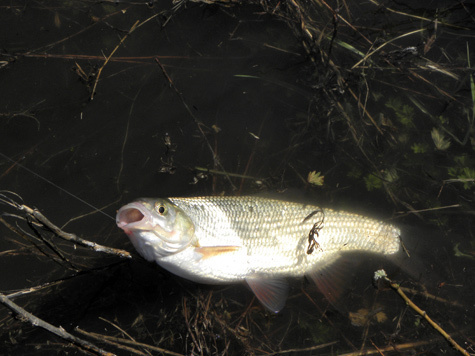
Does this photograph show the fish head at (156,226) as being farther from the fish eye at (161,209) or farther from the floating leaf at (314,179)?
the floating leaf at (314,179)

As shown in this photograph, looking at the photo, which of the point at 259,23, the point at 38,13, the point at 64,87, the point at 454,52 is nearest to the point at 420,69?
the point at 454,52

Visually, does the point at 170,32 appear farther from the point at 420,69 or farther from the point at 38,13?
the point at 420,69

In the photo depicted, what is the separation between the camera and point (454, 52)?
432 centimetres

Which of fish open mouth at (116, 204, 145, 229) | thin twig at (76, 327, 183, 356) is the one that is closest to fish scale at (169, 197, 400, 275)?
fish open mouth at (116, 204, 145, 229)

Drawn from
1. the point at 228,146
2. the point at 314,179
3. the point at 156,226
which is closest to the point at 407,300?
the point at 314,179

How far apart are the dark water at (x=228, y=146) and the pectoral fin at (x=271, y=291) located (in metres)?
0.39

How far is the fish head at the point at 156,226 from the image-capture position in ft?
11.0

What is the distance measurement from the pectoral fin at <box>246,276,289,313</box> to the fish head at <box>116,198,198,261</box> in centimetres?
79

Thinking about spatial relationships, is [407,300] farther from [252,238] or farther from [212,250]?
[212,250]

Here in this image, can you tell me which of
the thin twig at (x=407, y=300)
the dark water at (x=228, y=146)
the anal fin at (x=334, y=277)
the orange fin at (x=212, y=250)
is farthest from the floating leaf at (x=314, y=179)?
the thin twig at (x=407, y=300)

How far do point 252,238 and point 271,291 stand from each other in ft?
1.89

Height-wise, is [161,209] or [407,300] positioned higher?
[161,209]

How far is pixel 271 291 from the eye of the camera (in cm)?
391

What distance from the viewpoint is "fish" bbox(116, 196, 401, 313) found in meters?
3.47
